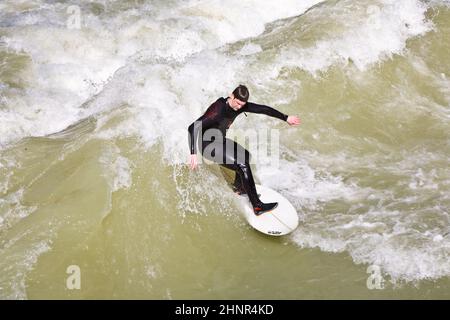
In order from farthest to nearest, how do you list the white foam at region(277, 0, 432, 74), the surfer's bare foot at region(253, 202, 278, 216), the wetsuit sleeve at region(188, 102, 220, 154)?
the white foam at region(277, 0, 432, 74) < the surfer's bare foot at region(253, 202, 278, 216) < the wetsuit sleeve at region(188, 102, 220, 154)

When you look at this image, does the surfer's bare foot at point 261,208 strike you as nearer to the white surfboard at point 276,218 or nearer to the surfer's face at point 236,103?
the white surfboard at point 276,218

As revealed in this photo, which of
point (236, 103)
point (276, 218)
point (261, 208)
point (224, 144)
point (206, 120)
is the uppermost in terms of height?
point (236, 103)

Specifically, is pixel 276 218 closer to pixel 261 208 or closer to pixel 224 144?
pixel 261 208

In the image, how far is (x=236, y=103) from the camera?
466 cm

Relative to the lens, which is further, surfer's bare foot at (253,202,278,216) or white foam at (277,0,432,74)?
white foam at (277,0,432,74)

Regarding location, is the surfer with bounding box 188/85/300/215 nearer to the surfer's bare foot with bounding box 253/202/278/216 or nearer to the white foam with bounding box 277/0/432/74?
the surfer's bare foot with bounding box 253/202/278/216

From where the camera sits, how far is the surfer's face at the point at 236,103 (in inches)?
182

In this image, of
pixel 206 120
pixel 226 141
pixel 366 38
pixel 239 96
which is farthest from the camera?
pixel 366 38

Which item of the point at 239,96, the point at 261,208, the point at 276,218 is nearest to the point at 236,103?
the point at 239,96

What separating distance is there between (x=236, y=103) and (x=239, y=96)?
0.37 ft

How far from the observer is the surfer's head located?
15.0 feet

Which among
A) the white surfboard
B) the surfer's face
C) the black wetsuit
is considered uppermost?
the surfer's face

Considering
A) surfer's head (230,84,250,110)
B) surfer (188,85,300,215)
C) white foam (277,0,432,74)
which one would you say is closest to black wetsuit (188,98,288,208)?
surfer (188,85,300,215)

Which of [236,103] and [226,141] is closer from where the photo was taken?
[236,103]
